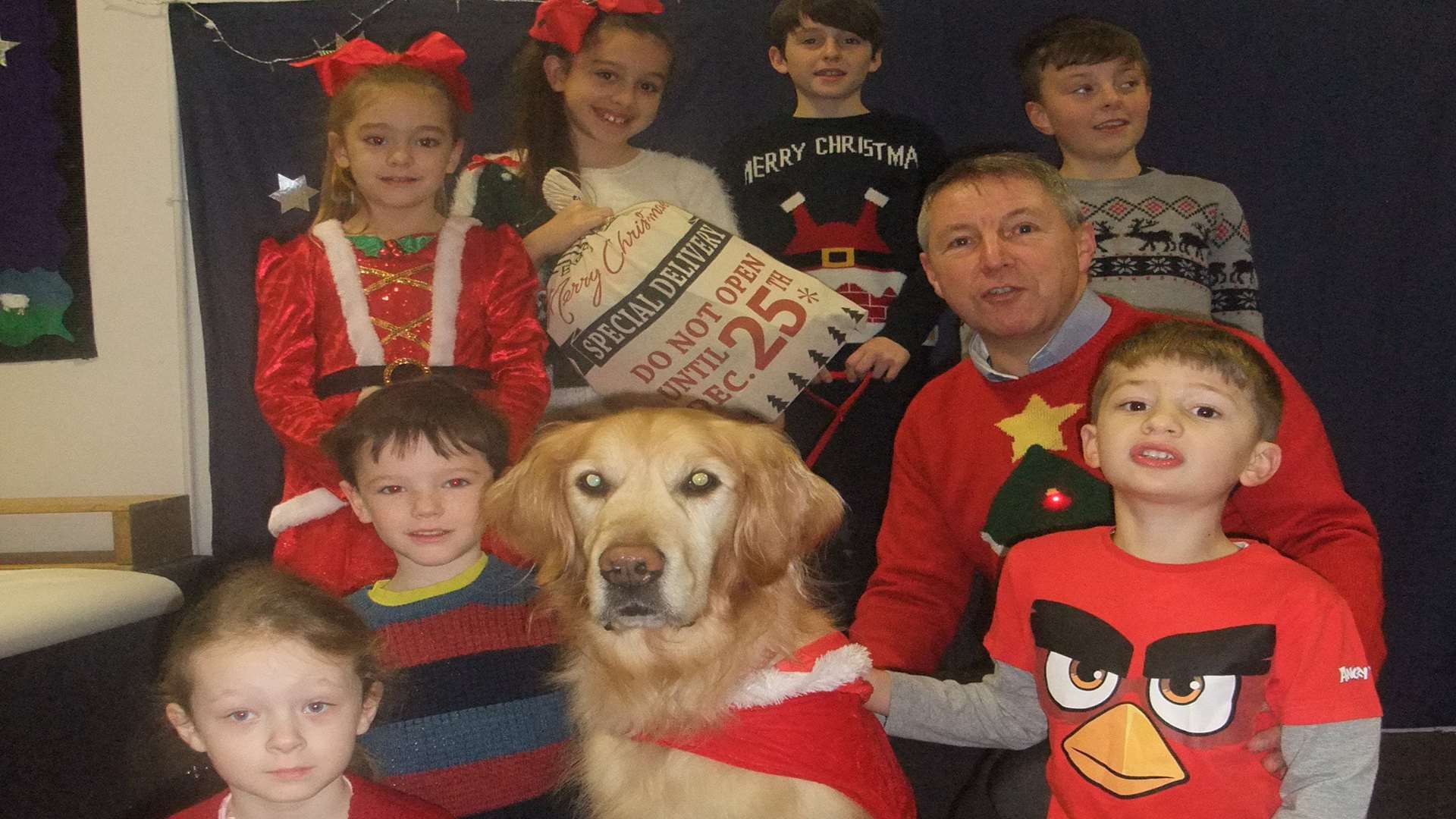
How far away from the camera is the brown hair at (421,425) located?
174 cm

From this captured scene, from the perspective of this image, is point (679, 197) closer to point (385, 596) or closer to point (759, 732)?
point (385, 596)

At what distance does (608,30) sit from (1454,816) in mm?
3058

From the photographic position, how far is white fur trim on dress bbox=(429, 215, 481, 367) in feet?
7.14

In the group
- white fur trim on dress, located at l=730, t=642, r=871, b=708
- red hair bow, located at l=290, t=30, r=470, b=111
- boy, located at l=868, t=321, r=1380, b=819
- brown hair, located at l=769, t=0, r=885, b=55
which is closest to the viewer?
boy, located at l=868, t=321, r=1380, b=819

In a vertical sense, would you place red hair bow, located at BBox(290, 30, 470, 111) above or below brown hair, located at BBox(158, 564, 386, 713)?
above

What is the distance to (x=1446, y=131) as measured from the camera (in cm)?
299

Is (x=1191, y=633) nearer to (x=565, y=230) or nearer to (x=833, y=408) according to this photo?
(x=833, y=408)

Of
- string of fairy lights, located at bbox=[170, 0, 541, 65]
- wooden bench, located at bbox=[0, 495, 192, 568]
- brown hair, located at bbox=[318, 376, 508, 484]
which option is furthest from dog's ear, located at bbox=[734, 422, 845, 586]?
wooden bench, located at bbox=[0, 495, 192, 568]

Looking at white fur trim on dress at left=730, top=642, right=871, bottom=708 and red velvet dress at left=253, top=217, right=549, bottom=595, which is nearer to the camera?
white fur trim on dress at left=730, top=642, right=871, bottom=708

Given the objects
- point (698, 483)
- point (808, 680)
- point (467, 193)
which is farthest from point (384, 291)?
point (808, 680)

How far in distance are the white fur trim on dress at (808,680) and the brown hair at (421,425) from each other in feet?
2.06

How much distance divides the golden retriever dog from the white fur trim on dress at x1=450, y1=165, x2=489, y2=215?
124 cm

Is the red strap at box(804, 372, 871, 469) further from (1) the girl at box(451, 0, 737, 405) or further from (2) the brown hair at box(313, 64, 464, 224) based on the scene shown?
(2) the brown hair at box(313, 64, 464, 224)

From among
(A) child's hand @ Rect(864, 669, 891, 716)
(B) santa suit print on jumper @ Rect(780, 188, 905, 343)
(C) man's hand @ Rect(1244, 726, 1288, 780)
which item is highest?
(B) santa suit print on jumper @ Rect(780, 188, 905, 343)
